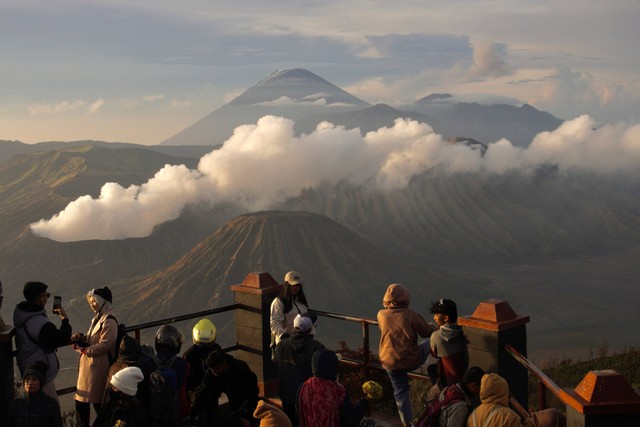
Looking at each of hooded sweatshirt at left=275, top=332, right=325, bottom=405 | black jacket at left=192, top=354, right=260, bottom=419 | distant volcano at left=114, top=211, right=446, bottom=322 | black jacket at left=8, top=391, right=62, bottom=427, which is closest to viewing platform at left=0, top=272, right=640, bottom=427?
black jacket at left=8, top=391, right=62, bottom=427

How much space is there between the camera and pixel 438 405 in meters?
5.79

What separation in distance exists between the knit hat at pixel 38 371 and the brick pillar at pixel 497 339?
13.9ft

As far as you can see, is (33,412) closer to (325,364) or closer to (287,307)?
(325,364)

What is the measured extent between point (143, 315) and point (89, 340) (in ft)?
474

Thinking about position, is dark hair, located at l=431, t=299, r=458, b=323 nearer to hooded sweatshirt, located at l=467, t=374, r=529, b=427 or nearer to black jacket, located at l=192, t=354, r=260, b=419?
hooded sweatshirt, located at l=467, t=374, r=529, b=427

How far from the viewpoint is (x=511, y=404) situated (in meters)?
6.00

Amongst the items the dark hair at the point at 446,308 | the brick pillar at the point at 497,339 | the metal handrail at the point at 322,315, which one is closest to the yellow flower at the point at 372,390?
the metal handrail at the point at 322,315

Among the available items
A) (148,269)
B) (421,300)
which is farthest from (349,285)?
(148,269)

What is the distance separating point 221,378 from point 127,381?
A: 2.86 feet

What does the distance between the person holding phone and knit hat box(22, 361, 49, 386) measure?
0.35m

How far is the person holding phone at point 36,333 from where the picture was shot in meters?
6.76

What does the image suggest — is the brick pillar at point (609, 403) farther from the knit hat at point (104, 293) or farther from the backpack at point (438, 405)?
the knit hat at point (104, 293)

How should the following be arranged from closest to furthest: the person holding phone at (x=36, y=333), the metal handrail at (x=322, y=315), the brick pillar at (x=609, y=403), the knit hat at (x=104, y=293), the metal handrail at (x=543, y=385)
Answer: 1. the brick pillar at (x=609, y=403)
2. the metal handrail at (x=543, y=385)
3. the person holding phone at (x=36, y=333)
4. the knit hat at (x=104, y=293)
5. the metal handrail at (x=322, y=315)

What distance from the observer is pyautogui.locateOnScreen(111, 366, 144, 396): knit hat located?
5.46m
